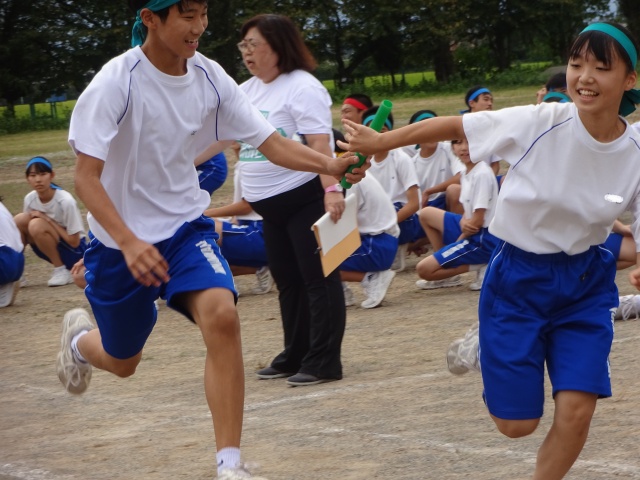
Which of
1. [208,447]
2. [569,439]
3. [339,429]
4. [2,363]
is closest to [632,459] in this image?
[569,439]

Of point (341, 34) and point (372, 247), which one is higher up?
point (372, 247)

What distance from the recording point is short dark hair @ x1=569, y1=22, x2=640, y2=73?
13.2 ft

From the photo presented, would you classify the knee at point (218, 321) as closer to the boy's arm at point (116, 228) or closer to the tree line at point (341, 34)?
the boy's arm at point (116, 228)

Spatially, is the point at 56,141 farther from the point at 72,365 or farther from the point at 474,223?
the point at 72,365

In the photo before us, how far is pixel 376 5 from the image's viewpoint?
44.4 metres

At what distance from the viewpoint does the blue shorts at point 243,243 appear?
9836 millimetres

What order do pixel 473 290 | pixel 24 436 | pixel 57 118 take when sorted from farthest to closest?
pixel 57 118 → pixel 473 290 → pixel 24 436

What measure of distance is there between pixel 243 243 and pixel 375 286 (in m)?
1.32

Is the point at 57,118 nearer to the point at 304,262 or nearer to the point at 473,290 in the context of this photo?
the point at 473,290

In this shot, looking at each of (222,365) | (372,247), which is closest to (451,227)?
(372,247)

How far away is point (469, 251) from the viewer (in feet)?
30.5

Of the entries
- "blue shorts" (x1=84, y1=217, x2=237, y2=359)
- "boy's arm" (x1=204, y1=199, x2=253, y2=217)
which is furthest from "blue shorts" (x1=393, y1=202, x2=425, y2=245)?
"blue shorts" (x1=84, y1=217, x2=237, y2=359)

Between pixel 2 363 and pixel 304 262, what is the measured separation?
99.7 inches

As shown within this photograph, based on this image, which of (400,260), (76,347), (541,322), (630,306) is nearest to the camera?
(541,322)
